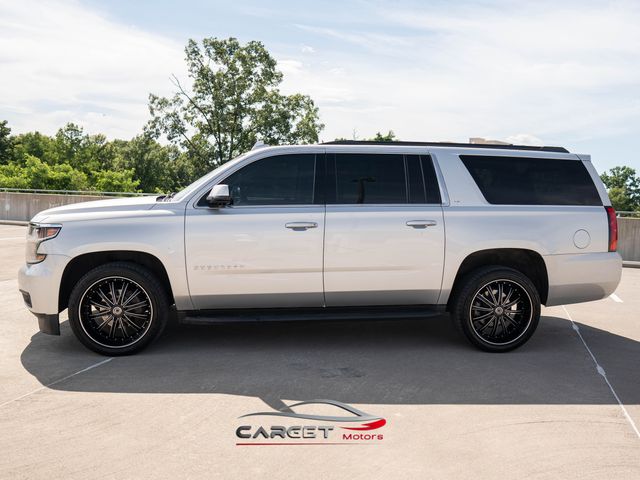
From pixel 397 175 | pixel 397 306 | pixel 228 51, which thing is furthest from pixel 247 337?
pixel 228 51

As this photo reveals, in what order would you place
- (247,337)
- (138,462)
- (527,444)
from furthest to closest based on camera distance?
(247,337) < (527,444) < (138,462)

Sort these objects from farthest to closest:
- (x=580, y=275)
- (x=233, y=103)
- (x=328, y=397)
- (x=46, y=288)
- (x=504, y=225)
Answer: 1. (x=233, y=103)
2. (x=580, y=275)
3. (x=504, y=225)
4. (x=46, y=288)
5. (x=328, y=397)

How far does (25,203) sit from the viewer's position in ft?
79.0

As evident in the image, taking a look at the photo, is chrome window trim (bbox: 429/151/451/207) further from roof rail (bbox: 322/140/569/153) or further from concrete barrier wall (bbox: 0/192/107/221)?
concrete barrier wall (bbox: 0/192/107/221)

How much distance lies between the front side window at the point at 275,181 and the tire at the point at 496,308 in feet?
5.75

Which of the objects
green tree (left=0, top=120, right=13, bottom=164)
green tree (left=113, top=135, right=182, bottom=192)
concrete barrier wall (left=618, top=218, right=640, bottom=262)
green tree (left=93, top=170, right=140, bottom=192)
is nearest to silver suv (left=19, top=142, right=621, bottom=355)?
concrete barrier wall (left=618, top=218, right=640, bottom=262)

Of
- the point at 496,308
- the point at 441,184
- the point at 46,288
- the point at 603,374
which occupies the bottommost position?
the point at 603,374

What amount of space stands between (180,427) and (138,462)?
0.56 meters

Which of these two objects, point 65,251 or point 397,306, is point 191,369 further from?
point 397,306

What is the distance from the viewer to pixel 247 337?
6.74 meters

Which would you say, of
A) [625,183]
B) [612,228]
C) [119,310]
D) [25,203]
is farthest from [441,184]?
[625,183]

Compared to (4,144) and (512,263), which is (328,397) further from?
(4,144)

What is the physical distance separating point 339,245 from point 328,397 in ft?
5.18

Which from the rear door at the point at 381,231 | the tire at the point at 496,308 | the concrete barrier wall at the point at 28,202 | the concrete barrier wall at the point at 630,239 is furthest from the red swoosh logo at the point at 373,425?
the concrete barrier wall at the point at 28,202
